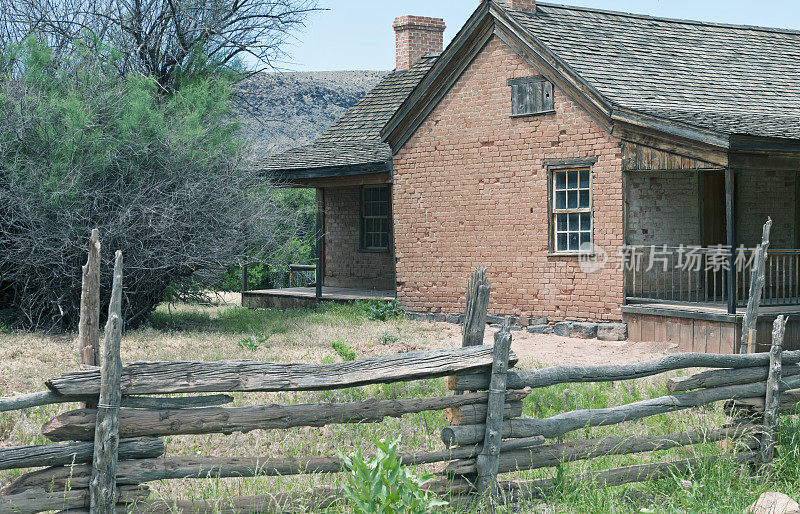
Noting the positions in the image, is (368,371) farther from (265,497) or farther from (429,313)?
(429,313)

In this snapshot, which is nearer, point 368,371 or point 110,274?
point 368,371

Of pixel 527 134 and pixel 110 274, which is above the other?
pixel 527 134

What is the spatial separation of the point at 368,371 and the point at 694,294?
11.4 meters

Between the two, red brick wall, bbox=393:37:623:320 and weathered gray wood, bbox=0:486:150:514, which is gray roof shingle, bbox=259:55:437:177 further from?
weathered gray wood, bbox=0:486:150:514

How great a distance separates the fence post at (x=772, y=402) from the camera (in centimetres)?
684

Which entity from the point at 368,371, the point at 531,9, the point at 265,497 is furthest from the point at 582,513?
the point at 531,9

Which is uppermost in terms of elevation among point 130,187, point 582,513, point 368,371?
point 130,187

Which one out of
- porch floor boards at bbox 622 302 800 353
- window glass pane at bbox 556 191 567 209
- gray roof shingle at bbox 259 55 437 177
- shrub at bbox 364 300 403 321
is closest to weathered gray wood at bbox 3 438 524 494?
porch floor boards at bbox 622 302 800 353

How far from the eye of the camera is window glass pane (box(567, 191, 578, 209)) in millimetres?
14891

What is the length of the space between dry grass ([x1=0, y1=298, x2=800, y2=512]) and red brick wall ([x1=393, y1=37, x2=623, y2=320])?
4.36 ft

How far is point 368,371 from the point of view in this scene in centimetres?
547

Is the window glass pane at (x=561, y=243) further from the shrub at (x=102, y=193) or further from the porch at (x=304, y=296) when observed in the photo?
the shrub at (x=102, y=193)

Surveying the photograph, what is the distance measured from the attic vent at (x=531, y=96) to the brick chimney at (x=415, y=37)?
724 cm

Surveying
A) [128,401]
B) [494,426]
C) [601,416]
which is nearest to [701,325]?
[601,416]
